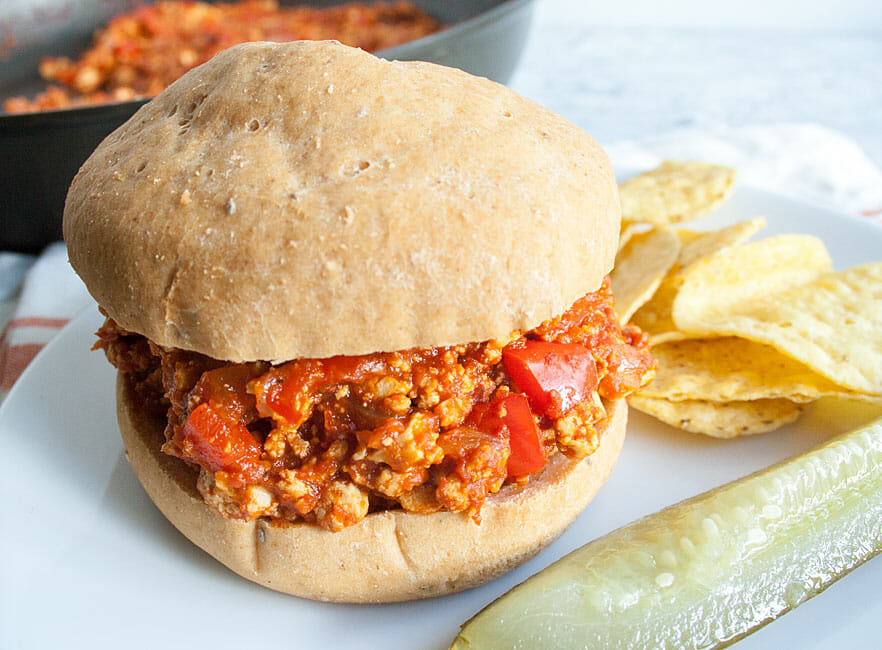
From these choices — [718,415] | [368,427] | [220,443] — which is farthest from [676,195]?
[220,443]

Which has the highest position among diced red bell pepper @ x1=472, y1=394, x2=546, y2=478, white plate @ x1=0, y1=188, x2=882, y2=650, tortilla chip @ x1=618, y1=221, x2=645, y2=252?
diced red bell pepper @ x1=472, y1=394, x2=546, y2=478

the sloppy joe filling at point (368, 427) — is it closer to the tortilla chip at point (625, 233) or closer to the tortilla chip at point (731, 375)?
the tortilla chip at point (731, 375)

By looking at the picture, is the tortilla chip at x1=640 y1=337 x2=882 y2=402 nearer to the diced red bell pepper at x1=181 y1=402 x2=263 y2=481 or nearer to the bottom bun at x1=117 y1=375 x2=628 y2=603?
the bottom bun at x1=117 y1=375 x2=628 y2=603

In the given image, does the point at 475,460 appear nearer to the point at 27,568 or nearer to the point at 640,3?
the point at 27,568

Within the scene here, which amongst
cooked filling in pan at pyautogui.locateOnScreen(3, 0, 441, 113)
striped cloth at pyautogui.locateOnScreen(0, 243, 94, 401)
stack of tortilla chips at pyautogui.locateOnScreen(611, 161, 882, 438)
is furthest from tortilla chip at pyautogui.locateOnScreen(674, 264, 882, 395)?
cooked filling in pan at pyautogui.locateOnScreen(3, 0, 441, 113)

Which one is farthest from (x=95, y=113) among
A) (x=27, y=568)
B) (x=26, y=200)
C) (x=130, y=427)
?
(x=27, y=568)
